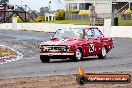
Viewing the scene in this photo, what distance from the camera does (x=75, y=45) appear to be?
63.6 ft

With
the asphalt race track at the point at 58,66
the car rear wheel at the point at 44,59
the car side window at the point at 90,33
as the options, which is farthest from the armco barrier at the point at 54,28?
the car rear wheel at the point at 44,59

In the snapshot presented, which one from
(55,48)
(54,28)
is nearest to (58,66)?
(55,48)

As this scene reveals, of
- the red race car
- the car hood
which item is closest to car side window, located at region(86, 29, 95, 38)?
the red race car

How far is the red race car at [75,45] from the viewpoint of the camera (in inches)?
755

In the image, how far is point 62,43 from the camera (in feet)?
63.1

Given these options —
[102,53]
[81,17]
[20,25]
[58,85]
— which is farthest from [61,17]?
[58,85]

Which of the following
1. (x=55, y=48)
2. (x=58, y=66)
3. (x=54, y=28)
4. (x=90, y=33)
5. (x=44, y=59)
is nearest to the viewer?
(x=58, y=66)

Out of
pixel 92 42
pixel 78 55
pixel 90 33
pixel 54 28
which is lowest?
pixel 78 55

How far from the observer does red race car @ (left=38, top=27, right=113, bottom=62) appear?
19172 mm

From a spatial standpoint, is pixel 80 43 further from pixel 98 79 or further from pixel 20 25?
pixel 20 25

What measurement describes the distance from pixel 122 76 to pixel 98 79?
27 centimetres

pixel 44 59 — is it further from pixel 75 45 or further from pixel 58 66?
pixel 58 66

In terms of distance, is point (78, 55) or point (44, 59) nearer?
point (78, 55)

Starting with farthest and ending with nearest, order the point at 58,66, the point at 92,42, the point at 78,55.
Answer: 1. the point at 92,42
2. the point at 78,55
3. the point at 58,66
